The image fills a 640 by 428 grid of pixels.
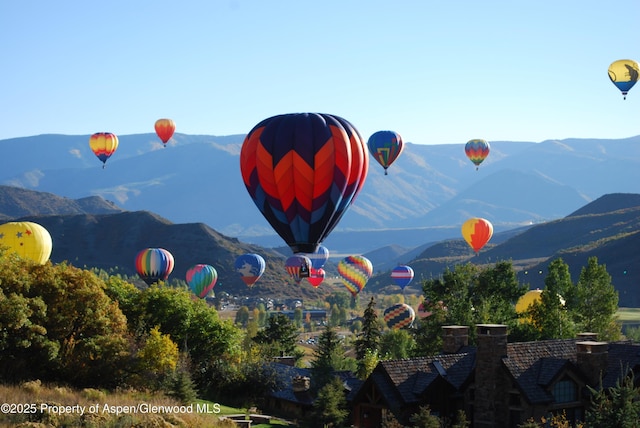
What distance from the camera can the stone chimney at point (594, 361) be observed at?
152ft

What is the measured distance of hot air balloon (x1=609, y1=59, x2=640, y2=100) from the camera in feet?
348

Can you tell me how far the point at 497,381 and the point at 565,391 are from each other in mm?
3570

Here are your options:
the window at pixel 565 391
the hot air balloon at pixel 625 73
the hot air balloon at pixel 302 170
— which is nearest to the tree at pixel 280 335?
the hot air balloon at pixel 302 170

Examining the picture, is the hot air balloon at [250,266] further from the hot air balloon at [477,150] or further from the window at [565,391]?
the window at [565,391]

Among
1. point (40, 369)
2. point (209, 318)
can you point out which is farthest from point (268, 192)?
point (40, 369)

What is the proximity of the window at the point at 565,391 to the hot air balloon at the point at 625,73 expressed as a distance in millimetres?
67819

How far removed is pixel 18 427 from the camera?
3588 cm

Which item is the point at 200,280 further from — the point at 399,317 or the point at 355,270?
the point at 399,317

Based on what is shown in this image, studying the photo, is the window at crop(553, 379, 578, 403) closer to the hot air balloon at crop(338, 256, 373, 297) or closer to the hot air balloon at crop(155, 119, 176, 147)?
the hot air balloon at crop(338, 256, 373, 297)

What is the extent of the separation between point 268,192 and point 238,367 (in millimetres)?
13621

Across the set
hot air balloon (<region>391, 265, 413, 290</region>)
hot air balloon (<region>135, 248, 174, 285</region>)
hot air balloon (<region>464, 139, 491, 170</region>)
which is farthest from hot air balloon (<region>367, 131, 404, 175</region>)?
hot air balloon (<region>391, 265, 413, 290</region>)

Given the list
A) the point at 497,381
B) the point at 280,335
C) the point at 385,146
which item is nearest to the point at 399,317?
the point at 385,146

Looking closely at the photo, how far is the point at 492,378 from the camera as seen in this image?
4488 centimetres

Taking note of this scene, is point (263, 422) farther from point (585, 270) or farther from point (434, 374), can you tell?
point (585, 270)
